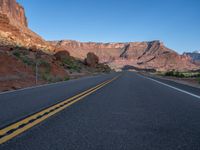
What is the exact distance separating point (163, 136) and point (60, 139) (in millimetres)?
1791

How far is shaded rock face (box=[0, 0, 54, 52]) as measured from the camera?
7144 centimetres

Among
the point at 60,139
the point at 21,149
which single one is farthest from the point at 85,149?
the point at 21,149

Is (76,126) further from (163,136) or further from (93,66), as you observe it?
(93,66)

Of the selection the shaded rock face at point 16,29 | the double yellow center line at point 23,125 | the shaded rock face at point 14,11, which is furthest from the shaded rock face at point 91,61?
the double yellow center line at point 23,125

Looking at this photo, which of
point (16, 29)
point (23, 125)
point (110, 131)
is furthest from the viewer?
point (16, 29)

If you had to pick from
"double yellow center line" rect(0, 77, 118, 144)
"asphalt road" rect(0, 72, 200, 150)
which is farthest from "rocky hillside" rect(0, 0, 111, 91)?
"asphalt road" rect(0, 72, 200, 150)

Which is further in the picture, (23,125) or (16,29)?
(16,29)

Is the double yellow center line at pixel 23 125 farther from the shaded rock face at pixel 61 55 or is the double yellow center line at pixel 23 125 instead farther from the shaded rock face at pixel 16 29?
the shaded rock face at pixel 16 29

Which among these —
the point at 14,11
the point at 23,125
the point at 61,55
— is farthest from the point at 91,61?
the point at 23,125

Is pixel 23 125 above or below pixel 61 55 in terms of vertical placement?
below

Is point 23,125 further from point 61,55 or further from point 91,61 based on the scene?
point 91,61

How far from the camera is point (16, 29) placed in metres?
79.3

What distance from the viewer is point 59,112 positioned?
21.6 feet

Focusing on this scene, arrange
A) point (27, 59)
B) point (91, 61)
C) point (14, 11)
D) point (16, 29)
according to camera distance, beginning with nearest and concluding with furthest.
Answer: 1. point (27, 59)
2. point (16, 29)
3. point (91, 61)
4. point (14, 11)
